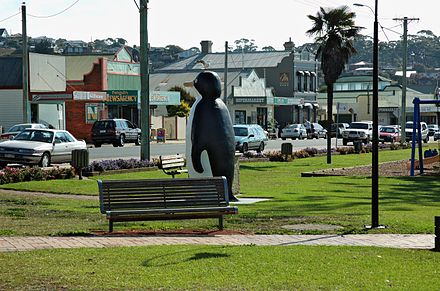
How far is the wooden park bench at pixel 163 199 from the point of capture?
1348 centimetres

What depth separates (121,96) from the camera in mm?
64062

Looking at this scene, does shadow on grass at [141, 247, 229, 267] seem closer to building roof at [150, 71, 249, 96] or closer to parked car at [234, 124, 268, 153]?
parked car at [234, 124, 268, 153]

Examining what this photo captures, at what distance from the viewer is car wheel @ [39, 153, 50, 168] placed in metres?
30.4

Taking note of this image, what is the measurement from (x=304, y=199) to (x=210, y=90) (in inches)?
136

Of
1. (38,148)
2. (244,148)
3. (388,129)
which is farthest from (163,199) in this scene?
(388,129)

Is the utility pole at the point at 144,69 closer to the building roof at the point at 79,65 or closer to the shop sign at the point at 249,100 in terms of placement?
the building roof at the point at 79,65

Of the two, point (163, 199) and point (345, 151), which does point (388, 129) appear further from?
point (163, 199)

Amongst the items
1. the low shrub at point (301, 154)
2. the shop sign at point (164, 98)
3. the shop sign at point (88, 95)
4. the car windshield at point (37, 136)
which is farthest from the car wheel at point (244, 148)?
the shop sign at point (164, 98)

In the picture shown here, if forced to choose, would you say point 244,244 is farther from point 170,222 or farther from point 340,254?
point 170,222

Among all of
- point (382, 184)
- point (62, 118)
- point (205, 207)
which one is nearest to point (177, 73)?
point (62, 118)

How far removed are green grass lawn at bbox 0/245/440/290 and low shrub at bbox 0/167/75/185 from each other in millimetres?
13607

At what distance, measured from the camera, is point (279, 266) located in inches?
399

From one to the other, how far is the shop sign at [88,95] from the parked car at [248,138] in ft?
50.2

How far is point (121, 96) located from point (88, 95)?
15.8ft
